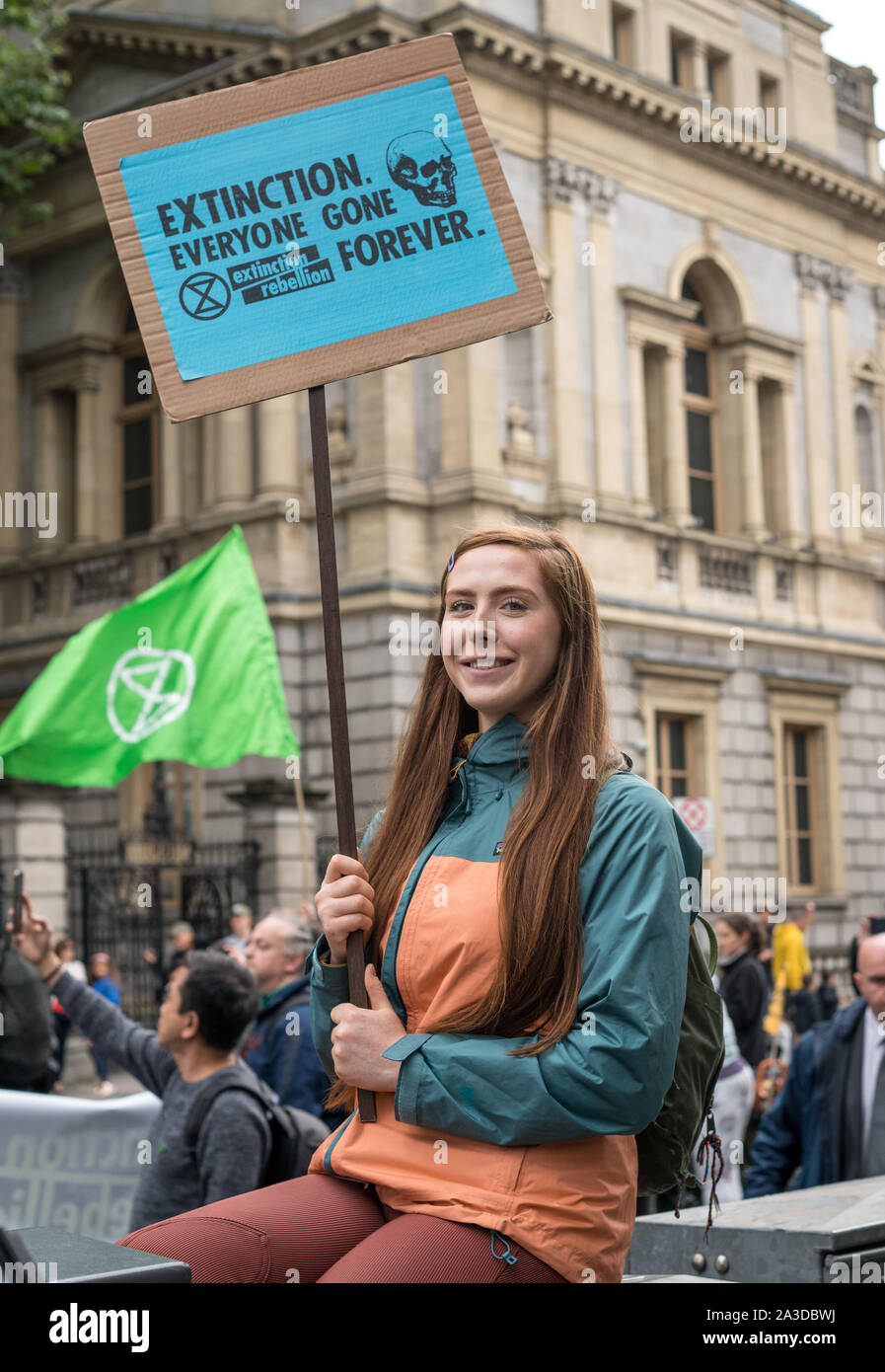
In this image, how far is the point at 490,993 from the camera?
2719 mm

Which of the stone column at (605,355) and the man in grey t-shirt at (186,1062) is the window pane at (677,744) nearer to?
the stone column at (605,355)

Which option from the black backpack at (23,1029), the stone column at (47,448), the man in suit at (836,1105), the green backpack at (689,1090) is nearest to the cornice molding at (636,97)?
the stone column at (47,448)

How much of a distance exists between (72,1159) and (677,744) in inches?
772

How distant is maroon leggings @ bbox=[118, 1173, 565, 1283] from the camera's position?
8.32ft

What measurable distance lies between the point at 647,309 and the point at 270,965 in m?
20.2

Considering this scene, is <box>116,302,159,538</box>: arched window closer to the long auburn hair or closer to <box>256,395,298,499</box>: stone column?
<box>256,395,298,499</box>: stone column

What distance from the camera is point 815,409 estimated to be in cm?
2952

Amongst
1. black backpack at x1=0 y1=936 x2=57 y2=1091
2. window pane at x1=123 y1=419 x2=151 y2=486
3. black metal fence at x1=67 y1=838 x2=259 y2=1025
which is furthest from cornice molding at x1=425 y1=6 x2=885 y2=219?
black backpack at x1=0 y1=936 x2=57 y2=1091

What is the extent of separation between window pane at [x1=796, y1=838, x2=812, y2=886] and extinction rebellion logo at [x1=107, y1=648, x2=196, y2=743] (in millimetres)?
16721

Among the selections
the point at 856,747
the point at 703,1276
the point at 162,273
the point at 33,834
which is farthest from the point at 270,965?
the point at 856,747

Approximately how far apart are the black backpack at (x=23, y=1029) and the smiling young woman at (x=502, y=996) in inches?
267

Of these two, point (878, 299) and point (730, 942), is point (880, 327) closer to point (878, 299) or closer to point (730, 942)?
point (878, 299)

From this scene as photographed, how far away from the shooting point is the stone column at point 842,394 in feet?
98.3

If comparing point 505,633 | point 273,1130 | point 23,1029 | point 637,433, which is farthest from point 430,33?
point 505,633
